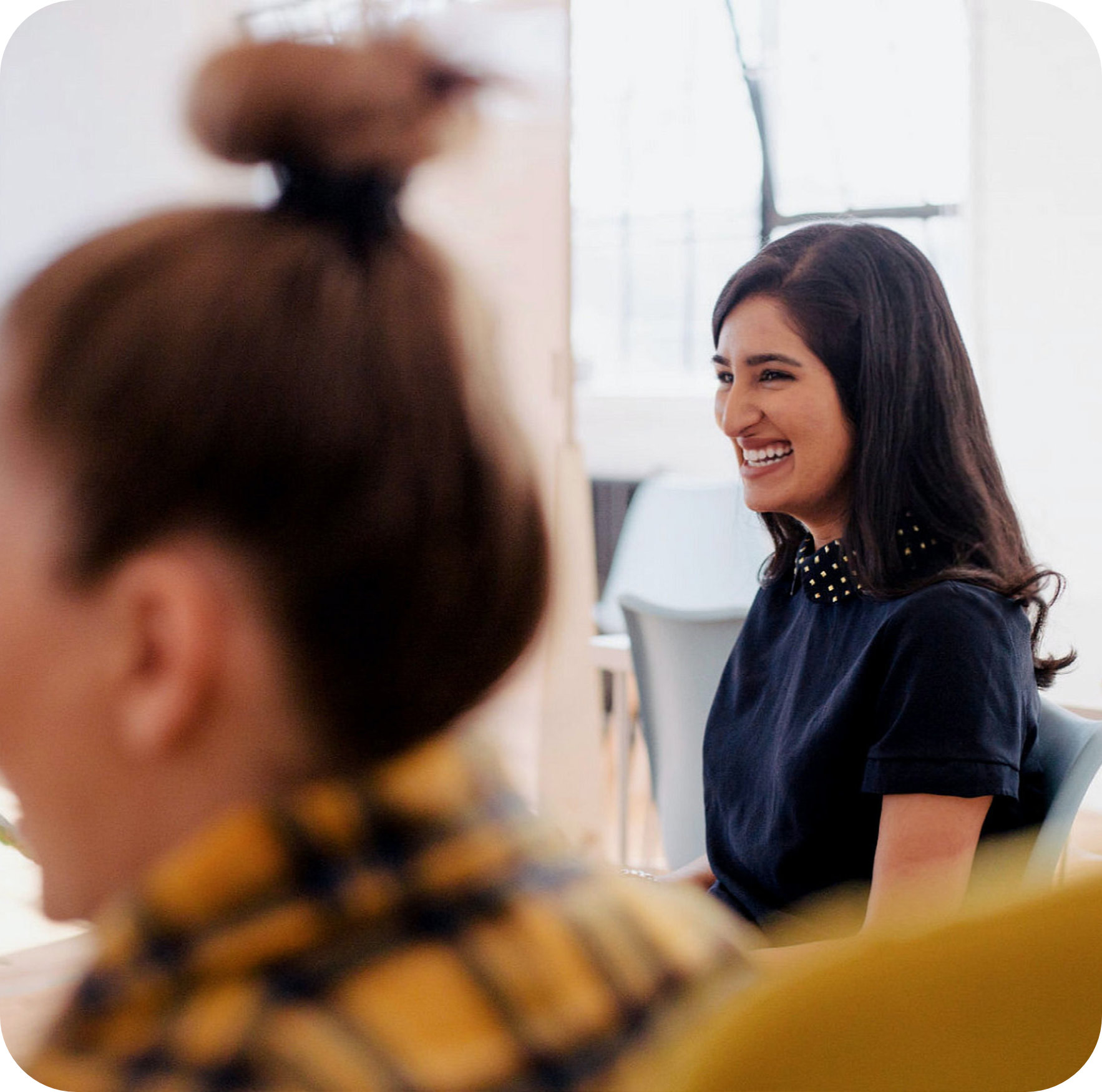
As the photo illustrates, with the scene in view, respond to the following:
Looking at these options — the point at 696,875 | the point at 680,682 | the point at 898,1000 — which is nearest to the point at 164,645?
the point at 898,1000

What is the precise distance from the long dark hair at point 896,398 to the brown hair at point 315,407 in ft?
1.05

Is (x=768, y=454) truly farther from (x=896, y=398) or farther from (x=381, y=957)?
(x=381, y=957)

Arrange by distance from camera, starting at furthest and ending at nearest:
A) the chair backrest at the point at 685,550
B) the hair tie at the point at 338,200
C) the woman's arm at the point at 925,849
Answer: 1. the chair backrest at the point at 685,550
2. the woman's arm at the point at 925,849
3. the hair tie at the point at 338,200

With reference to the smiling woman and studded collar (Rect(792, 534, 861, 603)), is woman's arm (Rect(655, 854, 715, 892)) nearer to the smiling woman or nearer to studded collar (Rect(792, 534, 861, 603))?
the smiling woman

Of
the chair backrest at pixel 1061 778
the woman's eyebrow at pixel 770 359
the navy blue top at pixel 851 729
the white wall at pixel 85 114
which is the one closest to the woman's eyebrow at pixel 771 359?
the woman's eyebrow at pixel 770 359

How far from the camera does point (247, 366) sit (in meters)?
0.23

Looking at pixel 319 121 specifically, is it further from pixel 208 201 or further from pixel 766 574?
pixel 766 574

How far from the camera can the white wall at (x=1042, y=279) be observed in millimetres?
594

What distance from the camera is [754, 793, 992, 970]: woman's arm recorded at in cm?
46

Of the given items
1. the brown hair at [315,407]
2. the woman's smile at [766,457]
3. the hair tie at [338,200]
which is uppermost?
the hair tie at [338,200]

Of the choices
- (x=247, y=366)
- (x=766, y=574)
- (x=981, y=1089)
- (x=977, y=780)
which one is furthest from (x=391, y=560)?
(x=766, y=574)

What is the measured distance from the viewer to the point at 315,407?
23 centimetres

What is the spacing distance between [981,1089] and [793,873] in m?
0.35

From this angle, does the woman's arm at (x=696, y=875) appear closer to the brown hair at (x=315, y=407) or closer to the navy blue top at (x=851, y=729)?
the navy blue top at (x=851, y=729)
